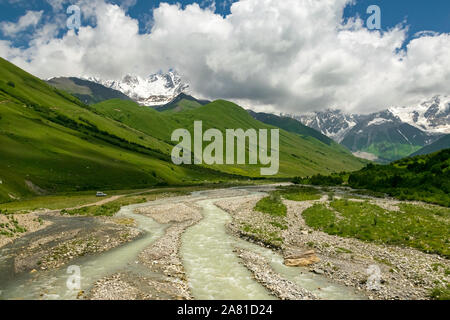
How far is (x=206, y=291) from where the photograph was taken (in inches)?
867

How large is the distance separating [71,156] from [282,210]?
120116 millimetres

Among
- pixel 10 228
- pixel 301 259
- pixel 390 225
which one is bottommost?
pixel 10 228

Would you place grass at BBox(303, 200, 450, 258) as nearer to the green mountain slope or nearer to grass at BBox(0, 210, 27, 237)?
grass at BBox(0, 210, 27, 237)

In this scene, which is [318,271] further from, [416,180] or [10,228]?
[416,180]

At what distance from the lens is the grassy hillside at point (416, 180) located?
6831cm

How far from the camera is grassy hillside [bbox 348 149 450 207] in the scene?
6831cm

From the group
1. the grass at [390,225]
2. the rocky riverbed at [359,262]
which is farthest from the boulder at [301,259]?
the grass at [390,225]

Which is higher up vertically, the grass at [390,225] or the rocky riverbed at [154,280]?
the grass at [390,225]

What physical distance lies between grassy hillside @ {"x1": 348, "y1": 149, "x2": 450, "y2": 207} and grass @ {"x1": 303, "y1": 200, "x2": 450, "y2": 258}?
17680 mm

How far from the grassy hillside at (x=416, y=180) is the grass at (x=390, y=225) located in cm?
1768

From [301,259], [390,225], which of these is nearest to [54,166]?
[301,259]

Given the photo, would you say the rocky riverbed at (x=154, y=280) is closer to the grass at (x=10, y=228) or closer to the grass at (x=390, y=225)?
the grass at (x=10, y=228)

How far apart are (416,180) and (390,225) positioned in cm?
5110

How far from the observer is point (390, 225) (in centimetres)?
4031
